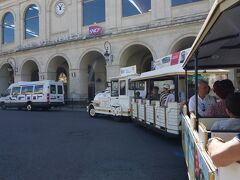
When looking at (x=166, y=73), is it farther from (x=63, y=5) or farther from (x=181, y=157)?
(x=63, y=5)

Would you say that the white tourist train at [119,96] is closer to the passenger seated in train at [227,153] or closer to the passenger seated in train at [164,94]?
the passenger seated in train at [164,94]

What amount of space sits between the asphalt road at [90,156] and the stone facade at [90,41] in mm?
14316

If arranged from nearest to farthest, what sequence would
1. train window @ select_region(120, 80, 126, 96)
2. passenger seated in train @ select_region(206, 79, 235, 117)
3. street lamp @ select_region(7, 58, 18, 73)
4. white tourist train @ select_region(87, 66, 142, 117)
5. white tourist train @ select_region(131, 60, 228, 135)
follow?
passenger seated in train @ select_region(206, 79, 235, 117)
white tourist train @ select_region(131, 60, 228, 135)
white tourist train @ select_region(87, 66, 142, 117)
train window @ select_region(120, 80, 126, 96)
street lamp @ select_region(7, 58, 18, 73)

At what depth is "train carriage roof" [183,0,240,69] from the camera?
2.86 metres

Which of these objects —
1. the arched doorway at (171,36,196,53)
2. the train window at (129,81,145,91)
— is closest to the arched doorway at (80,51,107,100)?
the arched doorway at (171,36,196,53)

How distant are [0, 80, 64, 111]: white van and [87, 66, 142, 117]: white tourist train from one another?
986 centimetres

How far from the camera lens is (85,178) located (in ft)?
22.0

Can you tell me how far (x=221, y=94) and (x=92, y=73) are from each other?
99.6 ft

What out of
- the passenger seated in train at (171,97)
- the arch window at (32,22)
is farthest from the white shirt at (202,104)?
the arch window at (32,22)

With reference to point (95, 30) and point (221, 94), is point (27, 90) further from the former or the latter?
point (221, 94)

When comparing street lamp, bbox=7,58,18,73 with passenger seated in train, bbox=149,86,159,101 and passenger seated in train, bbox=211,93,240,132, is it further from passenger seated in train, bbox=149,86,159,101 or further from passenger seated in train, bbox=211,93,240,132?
passenger seated in train, bbox=211,93,240,132

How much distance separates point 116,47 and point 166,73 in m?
18.6

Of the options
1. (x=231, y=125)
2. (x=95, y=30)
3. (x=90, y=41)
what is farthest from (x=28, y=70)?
(x=231, y=125)

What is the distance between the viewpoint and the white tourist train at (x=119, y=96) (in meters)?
17.8
